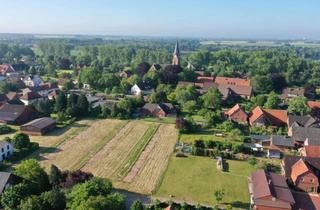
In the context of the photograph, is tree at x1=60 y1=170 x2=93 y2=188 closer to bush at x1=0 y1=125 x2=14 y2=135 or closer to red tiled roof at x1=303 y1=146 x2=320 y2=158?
bush at x1=0 y1=125 x2=14 y2=135

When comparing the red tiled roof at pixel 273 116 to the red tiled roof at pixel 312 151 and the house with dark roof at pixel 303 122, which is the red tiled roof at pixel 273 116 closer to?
the house with dark roof at pixel 303 122

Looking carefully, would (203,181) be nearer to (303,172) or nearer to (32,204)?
(303,172)

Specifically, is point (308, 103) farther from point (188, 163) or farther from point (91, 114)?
point (91, 114)

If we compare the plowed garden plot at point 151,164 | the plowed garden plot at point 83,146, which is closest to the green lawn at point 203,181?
the plowed garden plot at point 151,164

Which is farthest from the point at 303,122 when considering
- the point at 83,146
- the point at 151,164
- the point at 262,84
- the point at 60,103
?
the point at 60,103

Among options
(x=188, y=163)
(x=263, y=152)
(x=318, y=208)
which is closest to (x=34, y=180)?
(x=188, y=163)

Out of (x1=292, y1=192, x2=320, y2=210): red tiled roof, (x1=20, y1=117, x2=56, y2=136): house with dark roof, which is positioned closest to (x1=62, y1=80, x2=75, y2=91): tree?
(x1=20, y1=117, x2=56, y2=136): house with dark roof
